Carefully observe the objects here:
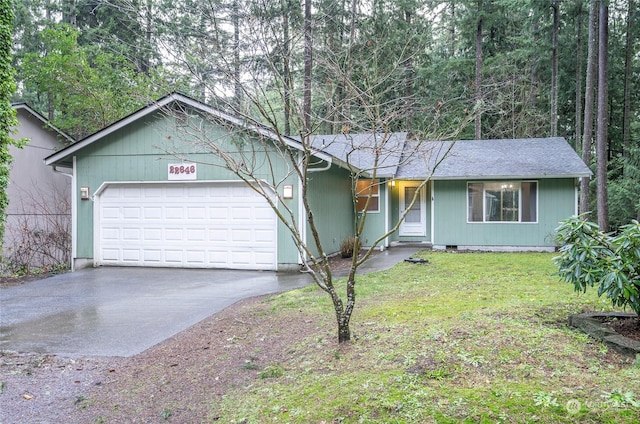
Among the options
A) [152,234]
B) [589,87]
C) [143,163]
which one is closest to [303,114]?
[143,163]

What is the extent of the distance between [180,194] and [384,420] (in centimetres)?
933

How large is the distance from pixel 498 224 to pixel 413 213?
2.98 metres

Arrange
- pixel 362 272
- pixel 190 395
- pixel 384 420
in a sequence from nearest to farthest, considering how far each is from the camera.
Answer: pixel 384 420
pixel 190 395
pixel 362 272

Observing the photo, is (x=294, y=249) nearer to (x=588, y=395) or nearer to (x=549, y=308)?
(x=549, y=308)

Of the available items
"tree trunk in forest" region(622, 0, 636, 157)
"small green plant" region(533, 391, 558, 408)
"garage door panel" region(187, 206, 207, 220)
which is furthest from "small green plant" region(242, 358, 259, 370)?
"tree trunk in forest" region(622, 0, 636, 157)

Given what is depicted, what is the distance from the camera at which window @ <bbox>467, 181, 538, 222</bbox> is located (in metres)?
→ 13.3

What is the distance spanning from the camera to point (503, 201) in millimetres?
13477

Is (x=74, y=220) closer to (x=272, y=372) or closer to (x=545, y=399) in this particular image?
(x=272, y=372)

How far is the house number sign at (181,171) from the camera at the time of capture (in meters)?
10.9

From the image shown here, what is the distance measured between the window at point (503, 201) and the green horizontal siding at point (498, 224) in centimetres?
15

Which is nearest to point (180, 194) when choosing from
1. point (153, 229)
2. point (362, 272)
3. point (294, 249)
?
point (153, 229)

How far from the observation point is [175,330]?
5797 millimetres

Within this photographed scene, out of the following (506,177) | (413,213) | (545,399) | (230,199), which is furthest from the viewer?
(413,213)

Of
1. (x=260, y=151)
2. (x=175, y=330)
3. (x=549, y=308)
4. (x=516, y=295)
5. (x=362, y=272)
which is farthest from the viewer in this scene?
(x=260, y=151)
